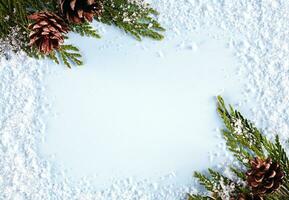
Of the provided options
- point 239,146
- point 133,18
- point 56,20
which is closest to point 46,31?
point 56,20

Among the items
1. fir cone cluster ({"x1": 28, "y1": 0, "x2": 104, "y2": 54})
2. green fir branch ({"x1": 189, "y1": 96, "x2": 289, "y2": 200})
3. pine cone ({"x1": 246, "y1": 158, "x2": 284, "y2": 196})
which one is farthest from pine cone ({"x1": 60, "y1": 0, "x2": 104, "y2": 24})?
pine cone ({"x1": 246, "y1": 158, "x2": 284, "y2": 196})

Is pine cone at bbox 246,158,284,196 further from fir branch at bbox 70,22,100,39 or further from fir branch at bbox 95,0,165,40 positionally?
fir branch at bbox 70,22,100,39

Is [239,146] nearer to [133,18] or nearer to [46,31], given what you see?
[133,18]

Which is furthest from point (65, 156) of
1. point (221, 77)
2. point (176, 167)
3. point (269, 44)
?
point (269, 44)

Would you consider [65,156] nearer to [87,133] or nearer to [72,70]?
[87,133]

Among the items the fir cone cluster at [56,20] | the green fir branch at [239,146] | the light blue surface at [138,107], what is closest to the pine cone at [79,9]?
the fir cone cluster at [56,20]

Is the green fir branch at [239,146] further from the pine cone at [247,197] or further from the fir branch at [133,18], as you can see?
the fir branch at [133,18]

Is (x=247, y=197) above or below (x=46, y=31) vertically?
below
